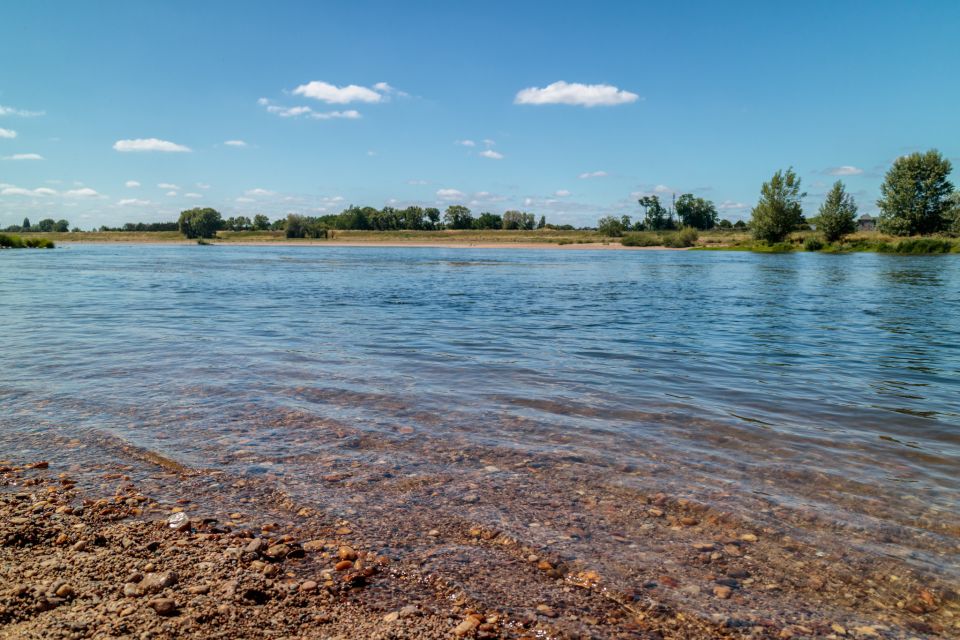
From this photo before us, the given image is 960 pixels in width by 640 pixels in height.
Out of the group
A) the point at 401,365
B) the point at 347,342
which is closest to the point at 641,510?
the point at 401,365

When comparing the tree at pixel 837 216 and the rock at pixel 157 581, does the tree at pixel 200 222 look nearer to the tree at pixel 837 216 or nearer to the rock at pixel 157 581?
the tree at pixel 837 216

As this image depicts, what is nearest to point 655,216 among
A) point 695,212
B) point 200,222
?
point 695,212

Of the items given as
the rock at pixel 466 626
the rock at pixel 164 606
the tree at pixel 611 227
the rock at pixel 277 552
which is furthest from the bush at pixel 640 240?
the rock at pixel 164 606

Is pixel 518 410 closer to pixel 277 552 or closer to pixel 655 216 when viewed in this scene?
pixel 277 552

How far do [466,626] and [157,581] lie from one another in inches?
67.4

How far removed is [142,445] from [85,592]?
279 cm

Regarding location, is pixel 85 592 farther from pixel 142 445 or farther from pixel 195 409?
pixel 195 409

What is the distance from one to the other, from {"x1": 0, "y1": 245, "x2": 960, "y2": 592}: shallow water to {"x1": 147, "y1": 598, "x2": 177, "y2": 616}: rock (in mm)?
1426

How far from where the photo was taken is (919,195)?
75.1m

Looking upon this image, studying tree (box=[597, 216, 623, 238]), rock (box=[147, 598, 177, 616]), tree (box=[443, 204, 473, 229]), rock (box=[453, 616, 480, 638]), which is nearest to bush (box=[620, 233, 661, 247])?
tree (box=[597, 216, 623, 238])

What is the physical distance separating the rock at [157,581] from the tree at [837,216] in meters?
91.4

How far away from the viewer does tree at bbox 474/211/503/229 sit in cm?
16700

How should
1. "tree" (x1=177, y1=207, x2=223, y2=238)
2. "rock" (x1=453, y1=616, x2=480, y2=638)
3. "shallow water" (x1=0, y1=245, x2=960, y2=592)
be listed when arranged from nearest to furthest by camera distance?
"rock" (x1=453, y1=616, x2=480, y2=638) → "shallow water" (x1=0, y1=245, x2=960, y2=592) → "tree" (x1=177, y1=207, x2=223, y2=238)

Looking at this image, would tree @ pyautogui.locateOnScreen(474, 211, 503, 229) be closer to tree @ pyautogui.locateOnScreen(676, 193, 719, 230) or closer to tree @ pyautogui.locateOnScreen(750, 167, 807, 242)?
tree @ pyautogui.locateOnScreen(676, 193, 719, 230)
